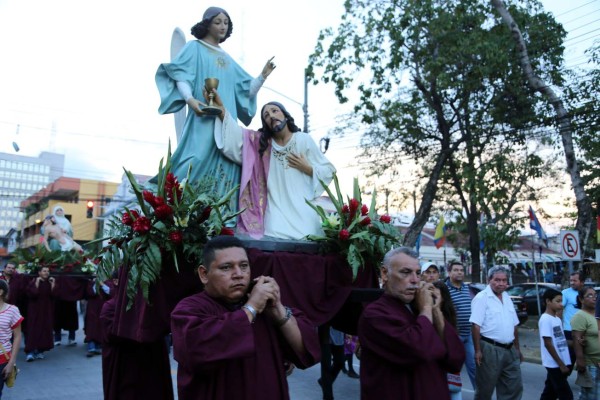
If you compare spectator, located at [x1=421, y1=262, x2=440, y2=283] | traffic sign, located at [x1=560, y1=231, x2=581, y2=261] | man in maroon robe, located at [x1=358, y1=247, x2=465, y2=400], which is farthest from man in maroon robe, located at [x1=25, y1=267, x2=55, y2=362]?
traffic sign, located at [x1=560, y1=231, x2=581, y2=261]

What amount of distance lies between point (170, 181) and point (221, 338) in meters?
1.51

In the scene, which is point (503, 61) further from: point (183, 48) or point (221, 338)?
point (221, 338)

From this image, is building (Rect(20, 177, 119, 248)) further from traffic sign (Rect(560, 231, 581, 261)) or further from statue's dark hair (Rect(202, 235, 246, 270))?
statue's dark hair (Rect(202, 235, 246, 270))

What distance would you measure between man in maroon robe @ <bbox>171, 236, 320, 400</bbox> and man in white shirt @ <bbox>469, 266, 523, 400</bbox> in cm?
356

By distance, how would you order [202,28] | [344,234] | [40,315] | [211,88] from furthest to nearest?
[40,315] < [202,28] < [211,88] < [344,234]

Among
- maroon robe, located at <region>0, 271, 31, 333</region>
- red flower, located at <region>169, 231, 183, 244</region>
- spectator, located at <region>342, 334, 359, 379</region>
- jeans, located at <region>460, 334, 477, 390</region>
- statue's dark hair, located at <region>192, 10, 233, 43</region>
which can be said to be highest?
statue's dark hair, located at <region>192, 10, 233, 43</region>

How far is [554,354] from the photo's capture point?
6.17 meters

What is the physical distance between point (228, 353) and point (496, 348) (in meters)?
4.22

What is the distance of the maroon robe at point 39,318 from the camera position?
11.1 metres

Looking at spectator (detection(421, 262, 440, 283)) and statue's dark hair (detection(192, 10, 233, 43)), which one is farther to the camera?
spectator (detection(421, 262, 440, 283))

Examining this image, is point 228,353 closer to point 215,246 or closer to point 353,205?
point 215,246

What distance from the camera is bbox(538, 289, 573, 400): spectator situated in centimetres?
615

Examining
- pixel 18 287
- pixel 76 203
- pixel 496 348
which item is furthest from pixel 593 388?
pixel 76 203

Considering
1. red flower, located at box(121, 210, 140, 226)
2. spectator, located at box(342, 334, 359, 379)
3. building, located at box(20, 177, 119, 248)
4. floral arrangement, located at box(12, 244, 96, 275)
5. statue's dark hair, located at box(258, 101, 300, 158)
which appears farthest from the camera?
building, located at box(20, 177, 119, 248)
